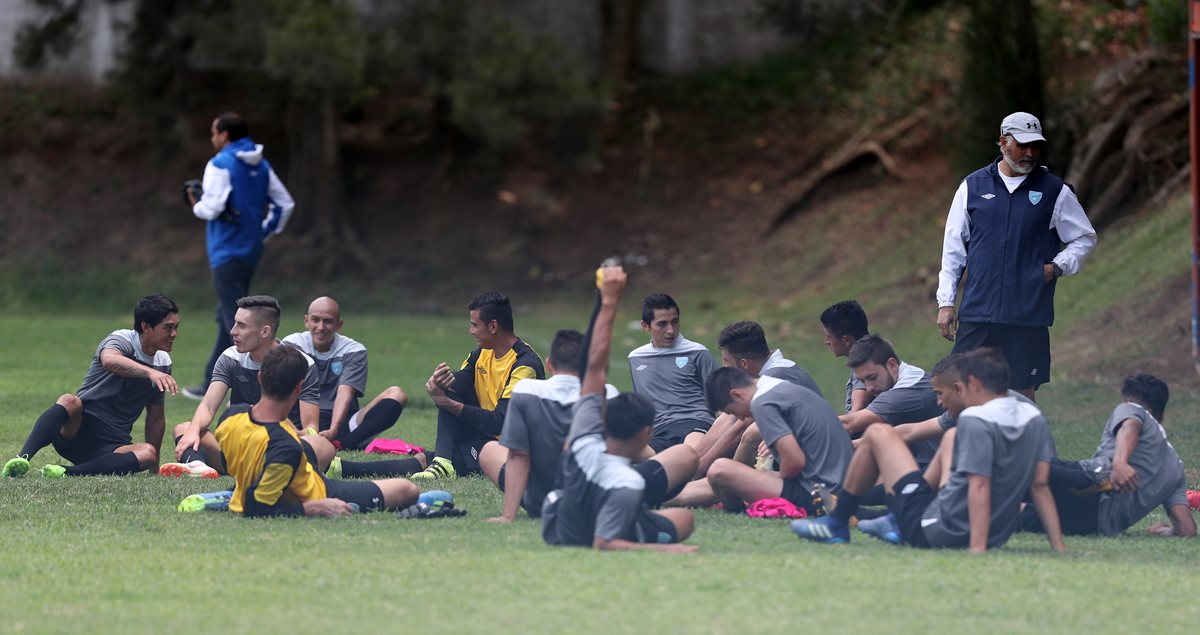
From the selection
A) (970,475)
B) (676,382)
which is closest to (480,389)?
(676,382)

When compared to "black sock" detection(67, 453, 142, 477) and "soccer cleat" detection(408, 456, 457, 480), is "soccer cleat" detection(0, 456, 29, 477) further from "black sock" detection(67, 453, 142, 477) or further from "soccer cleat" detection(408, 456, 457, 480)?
"soccer cleat" detection(408, 456, 457, 480)

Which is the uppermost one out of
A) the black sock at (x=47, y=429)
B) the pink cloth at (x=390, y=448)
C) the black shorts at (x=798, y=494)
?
the black sock at (x=47, y=429)

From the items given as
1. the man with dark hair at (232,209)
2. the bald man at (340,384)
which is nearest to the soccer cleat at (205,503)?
the bald man at (340,384)

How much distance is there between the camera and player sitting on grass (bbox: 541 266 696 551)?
21.4 ft

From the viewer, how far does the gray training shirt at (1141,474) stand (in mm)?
7387

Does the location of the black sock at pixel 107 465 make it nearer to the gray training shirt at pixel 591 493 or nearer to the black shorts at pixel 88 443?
the black shorts at pixel 88 443

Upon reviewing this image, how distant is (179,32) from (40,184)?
541 cm

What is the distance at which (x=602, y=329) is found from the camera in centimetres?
653

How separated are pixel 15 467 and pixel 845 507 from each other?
4981 mm

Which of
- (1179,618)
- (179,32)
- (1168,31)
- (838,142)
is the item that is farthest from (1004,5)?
(1179,618)

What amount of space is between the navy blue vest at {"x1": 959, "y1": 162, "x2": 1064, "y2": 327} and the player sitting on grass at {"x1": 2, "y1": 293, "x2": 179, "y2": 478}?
4731 millimetres

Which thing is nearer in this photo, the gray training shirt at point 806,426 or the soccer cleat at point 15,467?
the gray training shirt at point 806,426

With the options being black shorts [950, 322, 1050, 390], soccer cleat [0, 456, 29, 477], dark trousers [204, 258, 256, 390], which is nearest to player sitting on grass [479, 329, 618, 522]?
→ black shorts [950, 322, 1050, 390]

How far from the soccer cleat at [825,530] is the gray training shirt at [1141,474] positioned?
4.36ft
